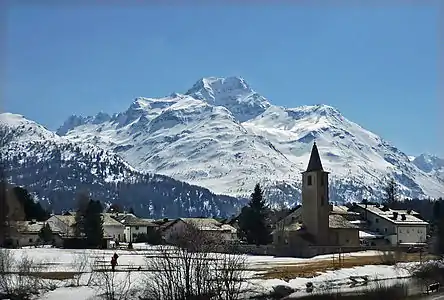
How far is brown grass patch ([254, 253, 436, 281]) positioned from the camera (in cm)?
3901

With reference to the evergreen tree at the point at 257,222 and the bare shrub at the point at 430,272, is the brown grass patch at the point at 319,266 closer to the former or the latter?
the bare shrub at the point at 430,272

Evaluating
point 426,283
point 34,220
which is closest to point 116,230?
point 34,220

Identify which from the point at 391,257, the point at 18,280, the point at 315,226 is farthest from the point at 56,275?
the point at 315,226

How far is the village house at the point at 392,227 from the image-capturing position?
241ft

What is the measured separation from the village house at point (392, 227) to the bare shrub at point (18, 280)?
4531 cm

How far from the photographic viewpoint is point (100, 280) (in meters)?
31.6

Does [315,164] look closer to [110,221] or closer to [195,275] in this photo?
[110,221]

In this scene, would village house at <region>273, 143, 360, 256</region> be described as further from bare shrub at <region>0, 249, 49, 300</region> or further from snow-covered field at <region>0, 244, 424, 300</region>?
bare shrub at <region>0, 249, 49, 300</region>

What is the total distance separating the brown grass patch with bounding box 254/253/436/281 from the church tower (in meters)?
8.79

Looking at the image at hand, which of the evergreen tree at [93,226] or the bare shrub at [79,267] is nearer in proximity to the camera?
the bare shrub at [79,267]

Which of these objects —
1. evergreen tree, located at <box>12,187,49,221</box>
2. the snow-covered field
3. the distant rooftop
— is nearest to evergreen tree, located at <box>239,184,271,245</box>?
the snow-covered field

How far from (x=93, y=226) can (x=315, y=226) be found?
1937 centimetres

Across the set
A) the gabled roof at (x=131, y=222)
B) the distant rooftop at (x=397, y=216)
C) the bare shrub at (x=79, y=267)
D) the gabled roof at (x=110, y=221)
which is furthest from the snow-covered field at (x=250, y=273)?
the gabled roof at (x=131, y=222)

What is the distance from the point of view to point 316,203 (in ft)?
216
